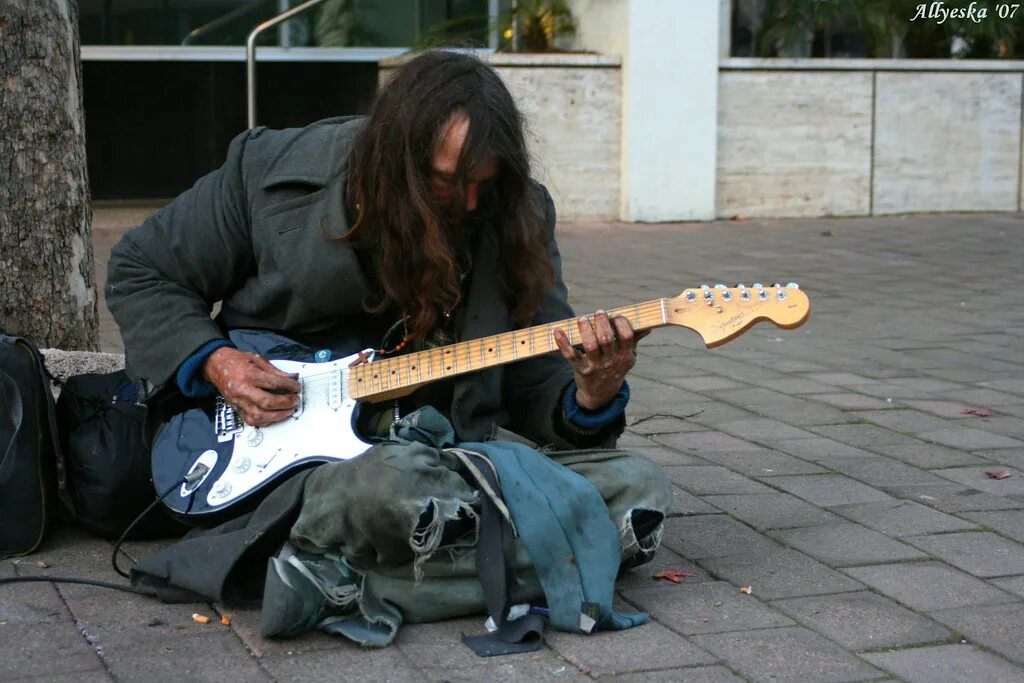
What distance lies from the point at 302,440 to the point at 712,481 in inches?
54.4

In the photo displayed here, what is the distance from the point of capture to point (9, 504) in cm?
313

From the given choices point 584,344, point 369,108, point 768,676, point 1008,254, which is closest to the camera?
point 768,676

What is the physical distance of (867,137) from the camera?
10.7 metres

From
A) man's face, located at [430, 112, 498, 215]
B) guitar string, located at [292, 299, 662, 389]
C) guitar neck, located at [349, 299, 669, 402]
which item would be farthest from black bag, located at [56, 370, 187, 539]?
man's face, located at [430, 112, 498, 215]

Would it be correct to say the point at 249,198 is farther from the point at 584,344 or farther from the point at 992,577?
the point at 992,577

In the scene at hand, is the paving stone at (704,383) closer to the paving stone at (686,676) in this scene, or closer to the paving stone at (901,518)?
the paving stone at (901,518)

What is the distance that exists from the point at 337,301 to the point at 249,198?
0.34 meters

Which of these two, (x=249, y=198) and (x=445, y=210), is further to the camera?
(x=249, y=198)

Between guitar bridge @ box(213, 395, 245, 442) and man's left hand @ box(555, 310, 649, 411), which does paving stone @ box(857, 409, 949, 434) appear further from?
guitar bridge @ box(213, 395, 245, 442)

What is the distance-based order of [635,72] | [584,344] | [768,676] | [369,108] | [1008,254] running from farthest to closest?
[635,72] → [1008,254] → [369,108] → [584,344] → [768,676]

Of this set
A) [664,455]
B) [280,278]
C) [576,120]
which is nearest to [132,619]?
[280,278]

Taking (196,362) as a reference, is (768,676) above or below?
below

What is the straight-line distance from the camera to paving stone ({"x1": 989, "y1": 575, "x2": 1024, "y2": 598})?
9.89 feet

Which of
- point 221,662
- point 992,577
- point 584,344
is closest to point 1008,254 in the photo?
point 992,577
